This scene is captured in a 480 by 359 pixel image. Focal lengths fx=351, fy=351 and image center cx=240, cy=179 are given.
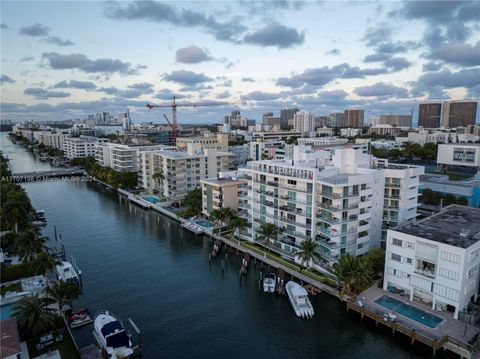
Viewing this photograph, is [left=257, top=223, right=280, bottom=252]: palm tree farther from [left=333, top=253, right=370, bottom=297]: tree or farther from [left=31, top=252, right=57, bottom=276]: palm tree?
[left=31, top=252, right=57, bottom=276]: palm tree

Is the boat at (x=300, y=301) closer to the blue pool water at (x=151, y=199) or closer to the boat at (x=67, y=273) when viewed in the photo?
the boat at (x=67, y=273)

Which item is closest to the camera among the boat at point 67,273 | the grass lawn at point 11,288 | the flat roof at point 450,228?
the flat roof at point 450,228

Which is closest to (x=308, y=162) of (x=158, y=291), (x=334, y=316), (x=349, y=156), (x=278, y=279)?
(x=349, y=156)

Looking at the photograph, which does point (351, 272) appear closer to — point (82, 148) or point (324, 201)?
point (324, 201)

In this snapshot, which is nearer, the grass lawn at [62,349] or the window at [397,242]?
the grass lawn at [62,349]

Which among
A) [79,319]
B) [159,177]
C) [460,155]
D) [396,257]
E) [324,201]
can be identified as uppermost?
[460,155]

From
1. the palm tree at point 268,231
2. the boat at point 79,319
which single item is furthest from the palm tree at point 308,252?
the boat at point 79,319

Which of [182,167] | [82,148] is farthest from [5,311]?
[82,148]

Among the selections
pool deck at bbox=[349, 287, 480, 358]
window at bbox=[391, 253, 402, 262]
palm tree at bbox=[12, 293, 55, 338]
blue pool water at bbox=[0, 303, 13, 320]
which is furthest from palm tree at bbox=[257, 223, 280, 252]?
blue pool water at bbox=[0, 303, 13, 320]
